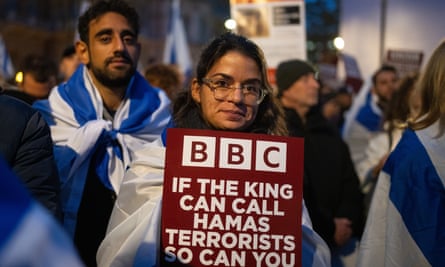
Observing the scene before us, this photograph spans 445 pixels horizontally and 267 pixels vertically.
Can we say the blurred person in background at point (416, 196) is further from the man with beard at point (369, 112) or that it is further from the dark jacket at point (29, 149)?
the man with beard at point (369, 112)

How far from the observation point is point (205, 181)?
303cm

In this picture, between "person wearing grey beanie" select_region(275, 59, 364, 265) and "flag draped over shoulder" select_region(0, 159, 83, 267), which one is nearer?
"flag draped over shoulder" select_region(0, 159, 83, 267)

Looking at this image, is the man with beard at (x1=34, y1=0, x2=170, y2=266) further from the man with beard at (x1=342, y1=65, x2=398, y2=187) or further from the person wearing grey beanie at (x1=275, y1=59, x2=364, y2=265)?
the man with beard at (x1=342, y1=65, x2=398, y2=187)

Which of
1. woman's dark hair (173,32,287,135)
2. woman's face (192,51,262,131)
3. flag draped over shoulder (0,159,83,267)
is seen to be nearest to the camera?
flag draped over shoulder (0,159,83,267)

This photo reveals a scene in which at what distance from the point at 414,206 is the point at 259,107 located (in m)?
0.85

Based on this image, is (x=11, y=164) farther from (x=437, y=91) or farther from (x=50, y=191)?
(x=437, y=91)

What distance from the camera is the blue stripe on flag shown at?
3619 millimetres

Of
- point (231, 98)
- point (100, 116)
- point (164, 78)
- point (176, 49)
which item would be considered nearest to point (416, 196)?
point (231, 98)

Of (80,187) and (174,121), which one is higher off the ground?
(174,121)

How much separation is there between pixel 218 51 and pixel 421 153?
42.1 inches

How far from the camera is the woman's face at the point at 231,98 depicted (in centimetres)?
344

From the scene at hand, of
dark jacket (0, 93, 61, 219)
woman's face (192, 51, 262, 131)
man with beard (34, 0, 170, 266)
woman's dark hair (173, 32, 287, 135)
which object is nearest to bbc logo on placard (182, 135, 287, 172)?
woman's face (192, 51, 262, 131)

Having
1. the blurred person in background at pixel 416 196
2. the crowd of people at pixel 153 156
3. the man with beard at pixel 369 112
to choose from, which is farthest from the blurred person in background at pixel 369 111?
the blurred person in background at pixel 416 196

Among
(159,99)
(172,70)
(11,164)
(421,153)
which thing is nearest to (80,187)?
(159,99)
